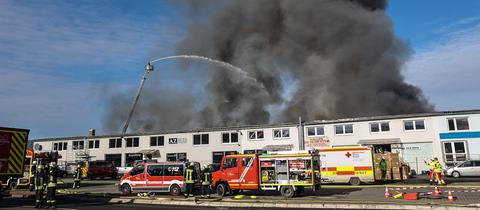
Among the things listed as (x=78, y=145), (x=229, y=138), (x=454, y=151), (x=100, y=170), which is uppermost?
(x=78, y=145)

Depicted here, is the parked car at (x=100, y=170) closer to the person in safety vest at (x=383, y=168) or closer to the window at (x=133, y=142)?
the window at (x=133, y=142)

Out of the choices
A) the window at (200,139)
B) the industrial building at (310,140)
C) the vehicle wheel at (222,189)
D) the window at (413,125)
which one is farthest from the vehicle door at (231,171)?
the window at (200,139)

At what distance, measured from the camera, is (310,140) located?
35.8 m

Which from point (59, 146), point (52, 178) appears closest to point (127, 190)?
point (52, 178)

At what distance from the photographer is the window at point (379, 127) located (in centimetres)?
3319

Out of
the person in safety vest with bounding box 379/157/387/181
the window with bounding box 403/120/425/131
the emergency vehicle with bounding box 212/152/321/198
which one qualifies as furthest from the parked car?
the window with bounding box 403/120/425/131

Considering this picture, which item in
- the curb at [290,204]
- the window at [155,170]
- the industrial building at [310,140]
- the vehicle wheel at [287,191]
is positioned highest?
the industrial building at [310,140]

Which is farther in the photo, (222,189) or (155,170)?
(155,170)

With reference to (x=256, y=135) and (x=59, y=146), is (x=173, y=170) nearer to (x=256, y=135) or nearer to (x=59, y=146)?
(x=256, y=135)

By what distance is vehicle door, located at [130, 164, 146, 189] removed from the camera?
18.4 m

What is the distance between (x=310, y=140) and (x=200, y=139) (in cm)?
1186

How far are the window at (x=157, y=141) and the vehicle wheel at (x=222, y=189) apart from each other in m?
26.5

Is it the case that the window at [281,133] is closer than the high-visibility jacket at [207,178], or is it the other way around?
the high-visibility jacket at [207,178]

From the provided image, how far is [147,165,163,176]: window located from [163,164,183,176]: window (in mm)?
191
